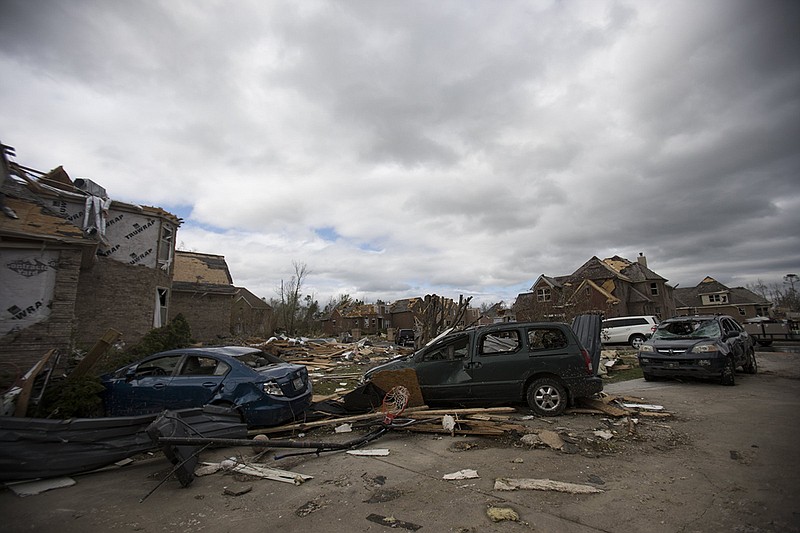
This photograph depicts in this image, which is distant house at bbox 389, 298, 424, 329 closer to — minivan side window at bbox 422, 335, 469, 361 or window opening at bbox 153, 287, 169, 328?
window opening at bbox 153, 287, 169, 328

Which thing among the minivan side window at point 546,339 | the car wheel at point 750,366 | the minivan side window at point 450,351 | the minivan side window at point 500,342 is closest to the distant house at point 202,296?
the minivan side window at point 450,351

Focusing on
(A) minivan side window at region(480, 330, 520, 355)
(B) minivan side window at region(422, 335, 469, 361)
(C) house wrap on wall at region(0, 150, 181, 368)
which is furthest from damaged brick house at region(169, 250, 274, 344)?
(A) minivan side window at region(480, 330, 520, 355)

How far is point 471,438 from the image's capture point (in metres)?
5.80

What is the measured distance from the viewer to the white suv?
20516mm

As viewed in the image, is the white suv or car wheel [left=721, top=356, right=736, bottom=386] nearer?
car wheel [left=721, top=356, right=736, bottom=386]

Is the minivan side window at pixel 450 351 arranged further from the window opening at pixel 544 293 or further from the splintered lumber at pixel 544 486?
the window opening at pixel 544 293

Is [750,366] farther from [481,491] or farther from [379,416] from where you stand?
[481,491]

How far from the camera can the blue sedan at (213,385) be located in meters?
6.09

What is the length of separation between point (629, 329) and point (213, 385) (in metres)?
21.6

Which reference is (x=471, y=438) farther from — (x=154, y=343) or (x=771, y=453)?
(x=154, y=343)

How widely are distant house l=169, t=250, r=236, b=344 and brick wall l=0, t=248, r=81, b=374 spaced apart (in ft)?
47.2

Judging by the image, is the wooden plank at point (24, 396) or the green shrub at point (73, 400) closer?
the wooden plank at point (24, 396)

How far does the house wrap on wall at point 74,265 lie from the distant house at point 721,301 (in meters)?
66.9

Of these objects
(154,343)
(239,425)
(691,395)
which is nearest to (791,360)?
(691,395)
